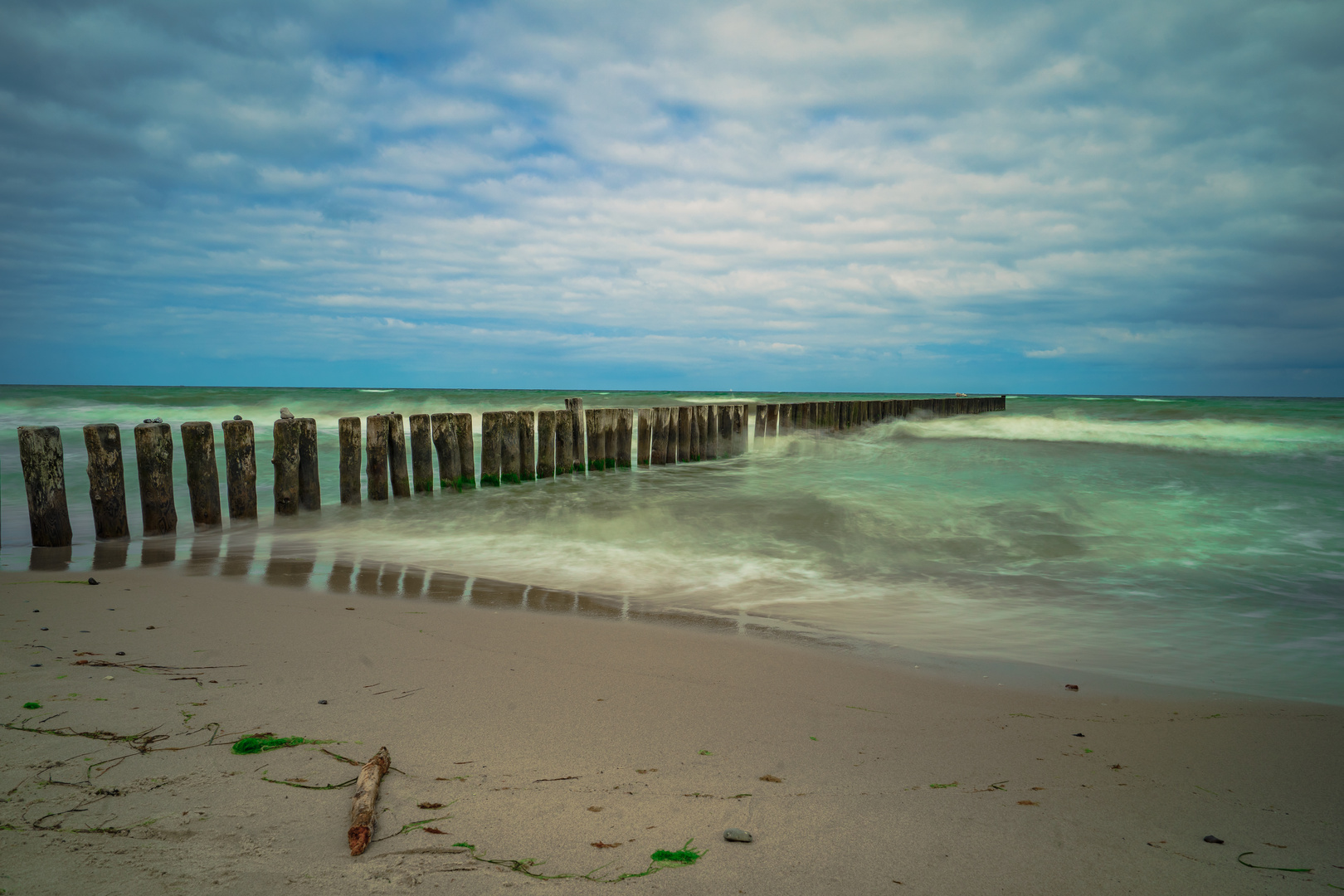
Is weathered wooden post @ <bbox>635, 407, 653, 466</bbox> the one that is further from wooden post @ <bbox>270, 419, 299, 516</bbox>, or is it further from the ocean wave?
the ocean wave

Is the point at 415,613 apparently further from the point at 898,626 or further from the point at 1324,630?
the point at 1324,630

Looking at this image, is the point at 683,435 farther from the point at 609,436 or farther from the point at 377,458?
the point at 377,458

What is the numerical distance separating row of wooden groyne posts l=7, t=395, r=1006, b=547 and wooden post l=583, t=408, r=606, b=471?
0.01 m

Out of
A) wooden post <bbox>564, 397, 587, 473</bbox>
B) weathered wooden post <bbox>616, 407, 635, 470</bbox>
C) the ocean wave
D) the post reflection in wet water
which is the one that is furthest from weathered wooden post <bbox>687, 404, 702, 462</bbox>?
the post reflection in wet water

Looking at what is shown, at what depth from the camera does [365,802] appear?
1.84 metres

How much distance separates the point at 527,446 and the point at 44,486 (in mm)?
5226

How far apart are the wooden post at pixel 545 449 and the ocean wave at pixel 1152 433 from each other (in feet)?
37.4

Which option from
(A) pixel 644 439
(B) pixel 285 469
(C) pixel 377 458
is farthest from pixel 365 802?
(A) pixel 644 439

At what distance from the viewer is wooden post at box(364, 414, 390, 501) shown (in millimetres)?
8320

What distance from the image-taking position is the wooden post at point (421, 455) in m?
8.70

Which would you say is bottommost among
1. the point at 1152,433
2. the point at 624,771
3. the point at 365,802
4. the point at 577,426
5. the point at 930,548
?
the point at 930,548

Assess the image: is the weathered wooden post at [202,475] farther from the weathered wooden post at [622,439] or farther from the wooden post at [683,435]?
the wooden post at [683,435]

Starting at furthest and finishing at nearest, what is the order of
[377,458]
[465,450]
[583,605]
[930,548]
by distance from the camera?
[465,450] → [377,458] → [930,548] → [583,605]

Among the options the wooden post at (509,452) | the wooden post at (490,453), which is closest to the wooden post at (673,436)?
the wooden post at (509,452)
